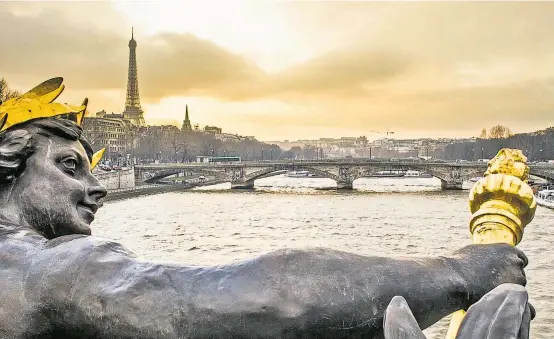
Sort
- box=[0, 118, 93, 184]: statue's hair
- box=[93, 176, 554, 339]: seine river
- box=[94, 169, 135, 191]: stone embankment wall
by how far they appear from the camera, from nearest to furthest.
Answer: box=[0, 118, 93, 184]: statue's hair < box=[93, 176, 554, 339]: seine river < box=[94, 169, 135, 191]: stone embankment wall

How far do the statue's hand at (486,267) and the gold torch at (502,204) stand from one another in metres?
0.17

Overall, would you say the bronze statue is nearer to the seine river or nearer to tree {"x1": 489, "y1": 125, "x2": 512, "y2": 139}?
the seine river

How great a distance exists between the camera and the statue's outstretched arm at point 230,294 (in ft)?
2.44

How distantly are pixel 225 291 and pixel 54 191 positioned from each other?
52 cm

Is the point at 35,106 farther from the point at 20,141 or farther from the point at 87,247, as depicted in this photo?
the point at 87,247

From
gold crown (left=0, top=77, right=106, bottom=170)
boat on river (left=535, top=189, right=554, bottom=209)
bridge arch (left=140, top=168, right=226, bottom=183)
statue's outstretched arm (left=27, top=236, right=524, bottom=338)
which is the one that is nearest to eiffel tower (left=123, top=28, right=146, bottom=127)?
bridge arch (left=140, top=168, right=226, bottom=183)

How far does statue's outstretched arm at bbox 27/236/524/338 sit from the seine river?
9670 millimetres

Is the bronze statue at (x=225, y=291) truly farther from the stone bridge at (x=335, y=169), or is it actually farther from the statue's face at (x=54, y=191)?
the stone bridge at (x=335, y=169)

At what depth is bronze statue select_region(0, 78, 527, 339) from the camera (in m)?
0.75

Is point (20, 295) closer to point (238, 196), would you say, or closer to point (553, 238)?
point (553, 238)

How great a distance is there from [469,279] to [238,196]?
4247cm

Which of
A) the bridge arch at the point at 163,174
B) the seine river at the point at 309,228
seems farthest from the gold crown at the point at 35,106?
the bridge arch at the point at 163,174

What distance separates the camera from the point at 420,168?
5281cm

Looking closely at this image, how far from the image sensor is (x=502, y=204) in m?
1.18
